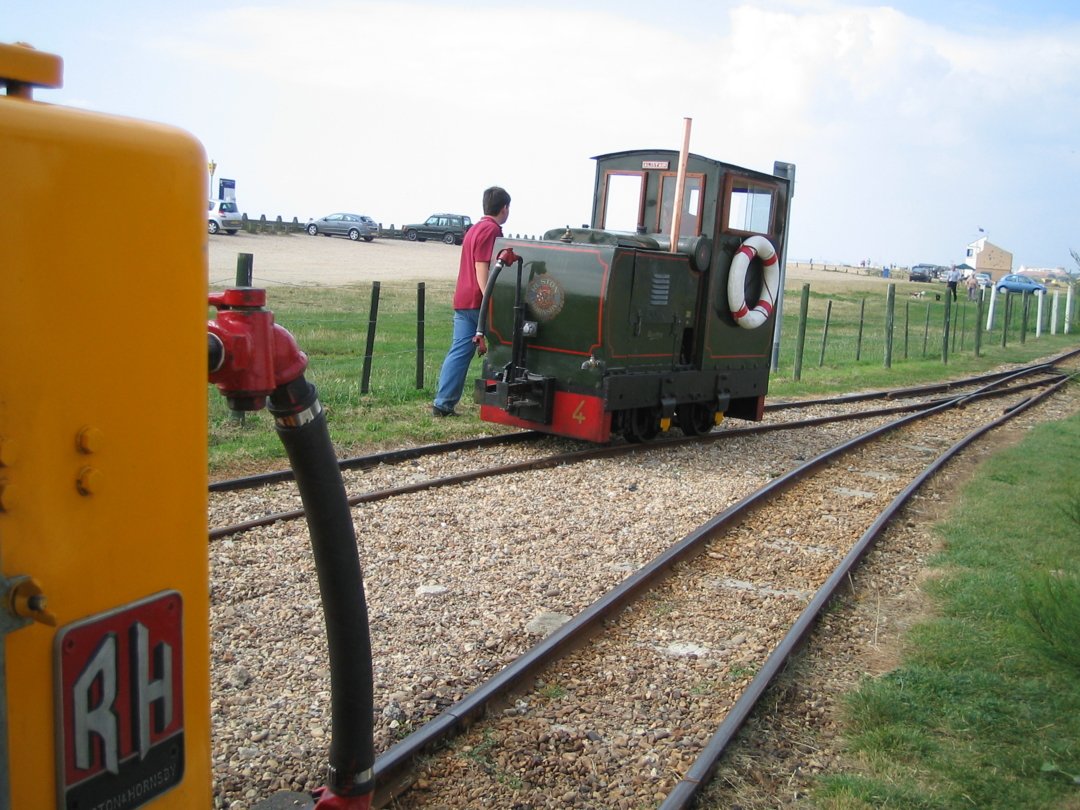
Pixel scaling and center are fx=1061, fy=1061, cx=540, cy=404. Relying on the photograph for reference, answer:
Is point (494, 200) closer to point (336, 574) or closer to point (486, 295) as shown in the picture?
point (486, 295)

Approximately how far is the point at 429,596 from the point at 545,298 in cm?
441

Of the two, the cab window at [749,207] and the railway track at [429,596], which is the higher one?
the cab window at [749,207]

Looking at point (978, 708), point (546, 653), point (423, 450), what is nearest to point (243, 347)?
point (546, 653)

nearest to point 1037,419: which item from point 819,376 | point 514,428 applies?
point 819,376

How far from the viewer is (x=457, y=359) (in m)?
10.3

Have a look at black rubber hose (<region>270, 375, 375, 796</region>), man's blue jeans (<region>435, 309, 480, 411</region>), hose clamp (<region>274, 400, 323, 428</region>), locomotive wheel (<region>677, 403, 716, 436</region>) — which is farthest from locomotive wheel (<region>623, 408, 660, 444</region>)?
hose clamp (<region>274, 400, 323, 428</region>)

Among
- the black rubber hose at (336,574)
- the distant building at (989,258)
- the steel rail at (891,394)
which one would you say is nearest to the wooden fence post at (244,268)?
the steel rail at (891,394)

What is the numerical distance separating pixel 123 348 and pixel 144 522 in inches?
9.6

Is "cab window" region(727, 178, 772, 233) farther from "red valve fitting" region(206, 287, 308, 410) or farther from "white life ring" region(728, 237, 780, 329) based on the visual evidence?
"red valve fitting" region(206, 287, 308, 410)

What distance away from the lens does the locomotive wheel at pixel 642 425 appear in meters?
9.72

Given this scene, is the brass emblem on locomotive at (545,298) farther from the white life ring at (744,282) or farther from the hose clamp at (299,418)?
the hose clamp at (299,418)

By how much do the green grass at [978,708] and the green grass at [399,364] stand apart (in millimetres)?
4863

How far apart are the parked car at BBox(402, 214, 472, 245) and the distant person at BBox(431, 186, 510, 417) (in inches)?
1709

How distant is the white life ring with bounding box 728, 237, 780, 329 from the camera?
10211 millimetres
